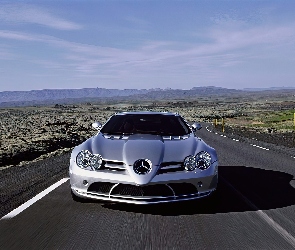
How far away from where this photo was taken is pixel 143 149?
602cm

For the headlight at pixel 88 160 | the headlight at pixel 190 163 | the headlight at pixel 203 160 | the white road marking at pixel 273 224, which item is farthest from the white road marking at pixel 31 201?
the white road marking at pixel 273 224

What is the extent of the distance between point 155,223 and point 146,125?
113 inches

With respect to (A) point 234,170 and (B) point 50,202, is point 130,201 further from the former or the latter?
(A) point 234,170

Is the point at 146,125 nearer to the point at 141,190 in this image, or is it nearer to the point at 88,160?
the point at 88,160

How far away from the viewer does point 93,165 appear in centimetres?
591

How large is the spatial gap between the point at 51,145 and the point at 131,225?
50.6 ft

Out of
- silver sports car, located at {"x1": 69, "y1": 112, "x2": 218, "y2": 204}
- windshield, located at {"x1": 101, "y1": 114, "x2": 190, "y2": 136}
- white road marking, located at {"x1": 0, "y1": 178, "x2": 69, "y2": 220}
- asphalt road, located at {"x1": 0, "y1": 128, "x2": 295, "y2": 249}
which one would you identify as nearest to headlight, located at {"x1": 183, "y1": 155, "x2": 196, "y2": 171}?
silver sports car, located at {"x1": 69, "y1": 112, "x2": 218, "y2": 204}

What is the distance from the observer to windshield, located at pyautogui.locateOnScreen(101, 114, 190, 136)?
7469mm

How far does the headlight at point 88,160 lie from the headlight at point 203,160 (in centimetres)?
144

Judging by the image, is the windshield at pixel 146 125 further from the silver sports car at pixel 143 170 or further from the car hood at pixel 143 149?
the silver sports car at pixel 143 170

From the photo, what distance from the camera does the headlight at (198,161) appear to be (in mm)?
5907

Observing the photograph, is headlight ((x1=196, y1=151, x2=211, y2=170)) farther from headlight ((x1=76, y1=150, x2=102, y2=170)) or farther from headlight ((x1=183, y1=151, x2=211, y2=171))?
headlight ((x1=76, y1=150, x2=102, y2=170))

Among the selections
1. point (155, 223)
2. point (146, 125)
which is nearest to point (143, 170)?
point (155, 223)

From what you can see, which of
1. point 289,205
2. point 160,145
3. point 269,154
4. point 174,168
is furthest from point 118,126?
point 269,154
